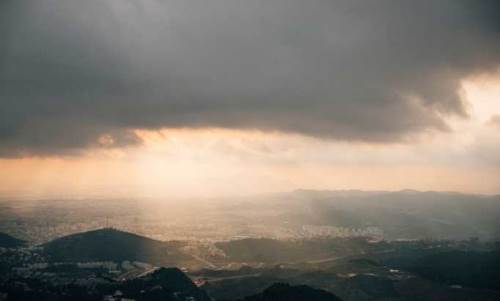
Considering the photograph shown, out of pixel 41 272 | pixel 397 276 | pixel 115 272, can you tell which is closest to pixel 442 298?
pixel 397 276

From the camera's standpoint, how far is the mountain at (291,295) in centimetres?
12694

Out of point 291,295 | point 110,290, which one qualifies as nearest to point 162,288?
point 110,290

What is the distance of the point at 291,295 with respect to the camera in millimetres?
128250

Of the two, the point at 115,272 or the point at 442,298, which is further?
the point at 115,272

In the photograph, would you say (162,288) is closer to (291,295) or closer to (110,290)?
(110,290)

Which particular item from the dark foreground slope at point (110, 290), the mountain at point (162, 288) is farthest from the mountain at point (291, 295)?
the dark foreground slope at point (110, 290)

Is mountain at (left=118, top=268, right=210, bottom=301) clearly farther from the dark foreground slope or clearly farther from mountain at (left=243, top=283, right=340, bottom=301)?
mountain at (left=243, top=283, right=340, bottom=301)

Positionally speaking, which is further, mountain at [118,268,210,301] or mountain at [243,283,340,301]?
mountain at [118,268,210,301]

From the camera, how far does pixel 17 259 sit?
640 feet

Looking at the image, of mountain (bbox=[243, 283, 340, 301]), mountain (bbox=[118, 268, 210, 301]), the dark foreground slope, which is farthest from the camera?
mountain (bbox=[118, 268, 210, 301])

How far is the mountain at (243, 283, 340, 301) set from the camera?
127 m

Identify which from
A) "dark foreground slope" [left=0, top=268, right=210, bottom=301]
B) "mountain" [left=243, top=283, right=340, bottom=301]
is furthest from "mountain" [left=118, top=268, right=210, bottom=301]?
"mountain" [left=243, top=283, right=340, bottom=301]

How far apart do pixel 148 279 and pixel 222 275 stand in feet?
175

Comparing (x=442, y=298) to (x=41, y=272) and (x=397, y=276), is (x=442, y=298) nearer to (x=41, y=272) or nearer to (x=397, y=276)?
(x=397, y=276)
